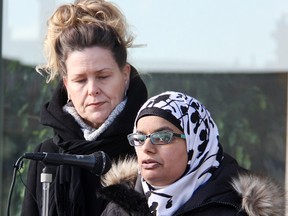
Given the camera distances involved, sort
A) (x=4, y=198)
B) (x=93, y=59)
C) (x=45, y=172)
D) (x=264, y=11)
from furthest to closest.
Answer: (x=4, y=198) < (x=264, y=11) < (x=93, y=59) < (x=45, y=172)

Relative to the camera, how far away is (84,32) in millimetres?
3895

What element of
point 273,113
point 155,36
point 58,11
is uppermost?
point 58,11

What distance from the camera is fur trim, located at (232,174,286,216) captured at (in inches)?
124

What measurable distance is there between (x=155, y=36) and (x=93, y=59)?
215 cm

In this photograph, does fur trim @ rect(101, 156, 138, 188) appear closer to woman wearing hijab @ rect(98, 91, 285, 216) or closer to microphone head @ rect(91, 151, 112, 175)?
woman wearing hijab @ rect(98, 91, 285, 216)

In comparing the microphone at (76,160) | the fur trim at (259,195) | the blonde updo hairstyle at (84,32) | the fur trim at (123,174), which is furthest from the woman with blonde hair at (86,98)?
the fur trim at (259,195)

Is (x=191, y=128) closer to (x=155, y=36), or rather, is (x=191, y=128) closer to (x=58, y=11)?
(x=58, y=11)

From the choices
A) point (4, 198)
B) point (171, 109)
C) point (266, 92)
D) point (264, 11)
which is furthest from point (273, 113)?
point (171, 109)

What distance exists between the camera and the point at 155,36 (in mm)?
5941

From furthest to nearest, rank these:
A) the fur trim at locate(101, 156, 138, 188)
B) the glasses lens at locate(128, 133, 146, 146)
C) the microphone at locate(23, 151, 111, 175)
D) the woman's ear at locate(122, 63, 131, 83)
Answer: the woman's ear at locate(122, 63, 131, 83) < the fur trim at locate(101, 156, 138, 188) < the glasses lens at locate(128, 133, 146, 146) < the microphone at locate(23, 151, 111, 175)

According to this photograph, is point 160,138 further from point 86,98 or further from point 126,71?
point 126,71

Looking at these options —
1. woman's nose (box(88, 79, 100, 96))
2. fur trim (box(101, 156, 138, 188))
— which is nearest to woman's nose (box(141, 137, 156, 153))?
fur trim (box(101, 156, 138, 188))

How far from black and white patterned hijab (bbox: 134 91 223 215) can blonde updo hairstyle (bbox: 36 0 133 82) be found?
24.3 inches

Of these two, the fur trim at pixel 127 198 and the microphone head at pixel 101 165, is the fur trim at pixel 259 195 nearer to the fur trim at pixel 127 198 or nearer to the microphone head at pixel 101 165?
the fur trim at pixel 127 198
